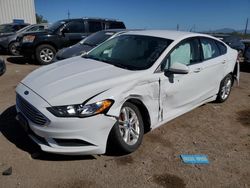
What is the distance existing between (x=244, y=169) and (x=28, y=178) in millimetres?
2648

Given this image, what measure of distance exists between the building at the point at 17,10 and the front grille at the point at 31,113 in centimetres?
2114

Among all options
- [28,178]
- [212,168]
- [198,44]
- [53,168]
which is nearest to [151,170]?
[212,168]

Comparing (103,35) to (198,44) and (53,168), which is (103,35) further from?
(53,168)

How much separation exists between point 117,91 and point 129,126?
58cm

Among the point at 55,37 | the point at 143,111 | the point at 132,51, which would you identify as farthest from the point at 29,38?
the point at 143,111

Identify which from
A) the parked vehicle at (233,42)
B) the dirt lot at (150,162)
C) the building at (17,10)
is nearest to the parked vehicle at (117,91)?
the dirt lot at (150,162)

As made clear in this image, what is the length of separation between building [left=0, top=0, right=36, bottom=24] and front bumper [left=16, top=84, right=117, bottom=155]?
71.0 ft

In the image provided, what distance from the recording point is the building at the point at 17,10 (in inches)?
847

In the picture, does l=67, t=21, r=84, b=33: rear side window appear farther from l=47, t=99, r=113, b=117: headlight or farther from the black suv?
l=47, t=99, r=113, b=117: headlight

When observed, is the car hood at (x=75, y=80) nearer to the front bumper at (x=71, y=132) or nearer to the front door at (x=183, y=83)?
the front bumper at (x=71, y=132)

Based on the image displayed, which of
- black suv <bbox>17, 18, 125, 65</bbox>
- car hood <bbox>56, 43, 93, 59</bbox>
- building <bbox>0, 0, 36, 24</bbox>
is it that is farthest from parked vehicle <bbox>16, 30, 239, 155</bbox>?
building <bbox>0, 0, 36, 24</bbox>

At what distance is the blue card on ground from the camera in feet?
11.0

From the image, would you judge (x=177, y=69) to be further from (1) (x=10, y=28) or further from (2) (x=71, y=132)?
(1) (x=10, y=28)

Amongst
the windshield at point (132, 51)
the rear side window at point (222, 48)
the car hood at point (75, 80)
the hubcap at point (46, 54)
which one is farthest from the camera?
the hubcap at point (46, 54)
